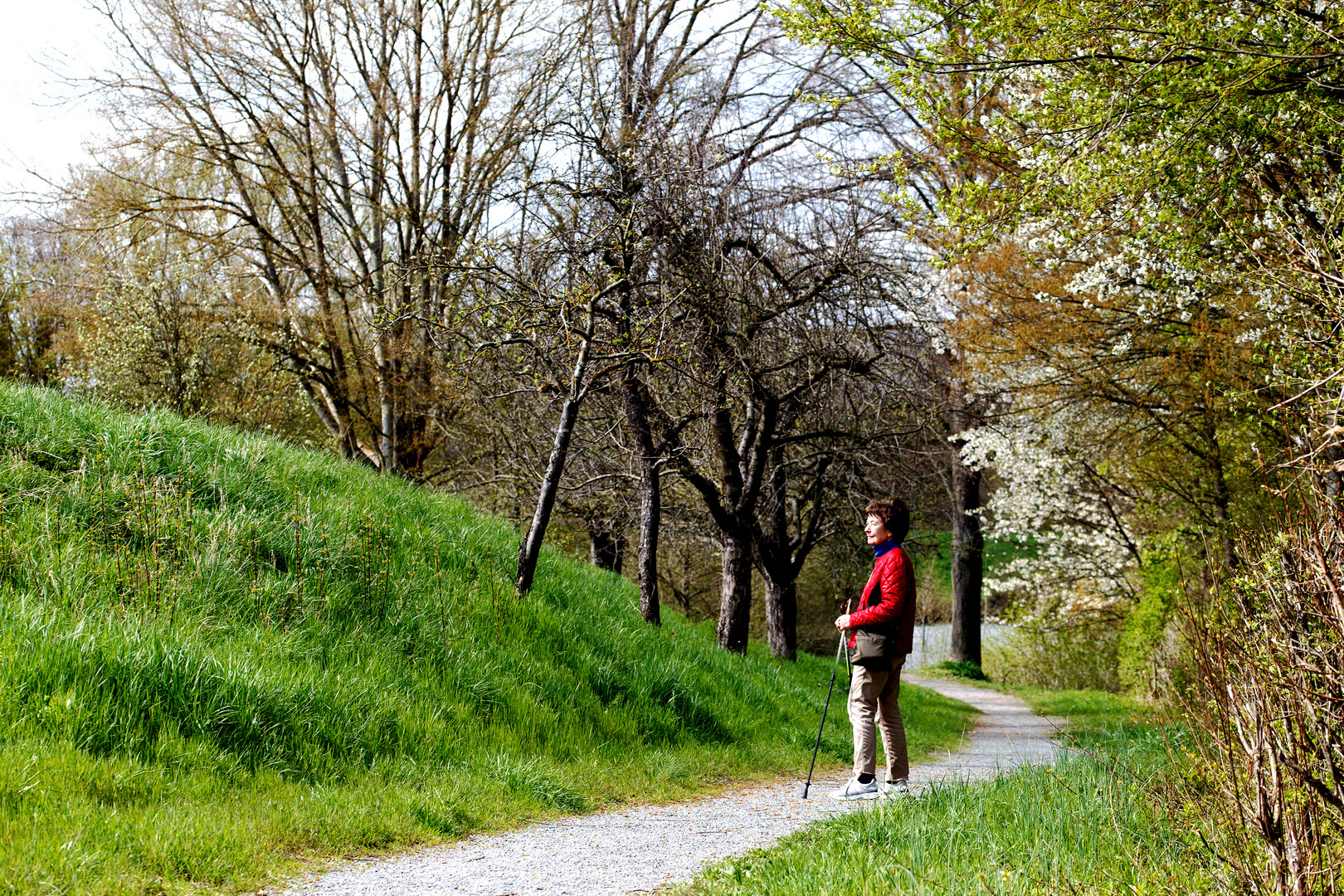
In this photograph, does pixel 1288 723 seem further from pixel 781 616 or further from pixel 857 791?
pixel 781 616

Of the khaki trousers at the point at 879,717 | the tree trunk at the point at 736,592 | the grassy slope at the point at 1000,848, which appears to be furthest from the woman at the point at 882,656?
the tree trunk at the point at 736,592

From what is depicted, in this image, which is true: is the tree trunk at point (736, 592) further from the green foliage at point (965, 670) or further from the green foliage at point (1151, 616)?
the green foliage at point (965, 670)

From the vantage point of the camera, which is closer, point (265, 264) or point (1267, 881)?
point (1267, 881)

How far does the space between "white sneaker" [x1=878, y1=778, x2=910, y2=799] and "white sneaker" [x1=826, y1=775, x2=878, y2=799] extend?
0.05m

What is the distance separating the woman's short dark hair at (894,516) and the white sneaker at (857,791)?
5.83ft

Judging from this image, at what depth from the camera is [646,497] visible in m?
12.3

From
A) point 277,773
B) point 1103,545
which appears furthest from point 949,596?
point 277,773

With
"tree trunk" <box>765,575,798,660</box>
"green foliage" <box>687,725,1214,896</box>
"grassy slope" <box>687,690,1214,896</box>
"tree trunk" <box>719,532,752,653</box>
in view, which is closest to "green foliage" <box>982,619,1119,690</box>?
"tree trunk" <box>765,575,798,660</box>

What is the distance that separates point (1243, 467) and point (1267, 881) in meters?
10.5

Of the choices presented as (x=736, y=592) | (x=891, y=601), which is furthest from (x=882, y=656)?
(x=736, y=592)

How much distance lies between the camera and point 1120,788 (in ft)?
16.9

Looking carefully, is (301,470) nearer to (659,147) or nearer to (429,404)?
(659,147)

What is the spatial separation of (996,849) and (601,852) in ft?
6.97

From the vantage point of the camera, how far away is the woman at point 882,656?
680cm
